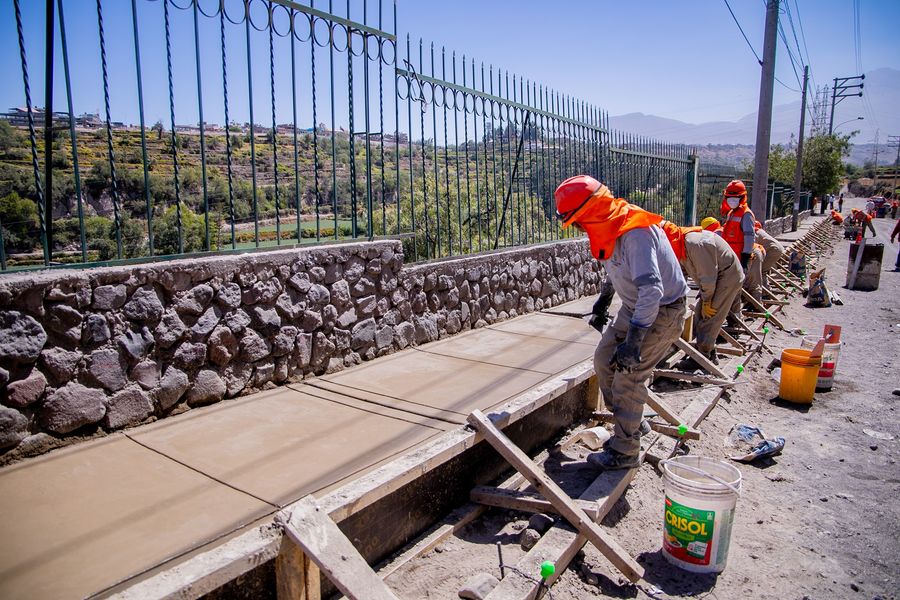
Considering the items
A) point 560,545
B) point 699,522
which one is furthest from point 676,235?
point 560,545

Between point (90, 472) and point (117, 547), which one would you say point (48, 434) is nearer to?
point (90, 472)

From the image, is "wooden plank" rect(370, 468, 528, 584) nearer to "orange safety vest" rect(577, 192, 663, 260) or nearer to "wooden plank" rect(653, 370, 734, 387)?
"orange safety vest" rect(577, 192, 663, 260)

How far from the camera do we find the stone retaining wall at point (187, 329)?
3295 millimetres

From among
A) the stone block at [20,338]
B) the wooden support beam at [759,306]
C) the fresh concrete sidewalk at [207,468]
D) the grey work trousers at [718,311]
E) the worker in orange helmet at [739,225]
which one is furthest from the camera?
the wooden support beam at [759,306]

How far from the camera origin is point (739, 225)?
845 centimetres

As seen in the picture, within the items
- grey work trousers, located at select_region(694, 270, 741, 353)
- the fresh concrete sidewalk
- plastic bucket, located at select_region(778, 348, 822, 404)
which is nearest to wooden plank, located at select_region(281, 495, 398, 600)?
the fresh concrete sidewalk

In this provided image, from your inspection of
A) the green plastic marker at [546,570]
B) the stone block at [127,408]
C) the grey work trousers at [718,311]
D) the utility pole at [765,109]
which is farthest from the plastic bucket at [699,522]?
the utility pole at [765,109]

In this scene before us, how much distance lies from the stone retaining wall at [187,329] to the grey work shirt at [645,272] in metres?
2.35

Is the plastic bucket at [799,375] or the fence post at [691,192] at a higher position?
the fence post at [691,192]

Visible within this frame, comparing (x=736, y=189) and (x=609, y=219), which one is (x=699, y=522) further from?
(x=736, y=189)

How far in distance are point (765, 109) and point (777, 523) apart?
11.0 m

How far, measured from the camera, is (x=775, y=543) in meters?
3.73

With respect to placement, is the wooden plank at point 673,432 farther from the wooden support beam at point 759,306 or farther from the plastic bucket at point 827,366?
the wooden support beam at point 759,306

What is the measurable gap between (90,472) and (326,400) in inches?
63.2
